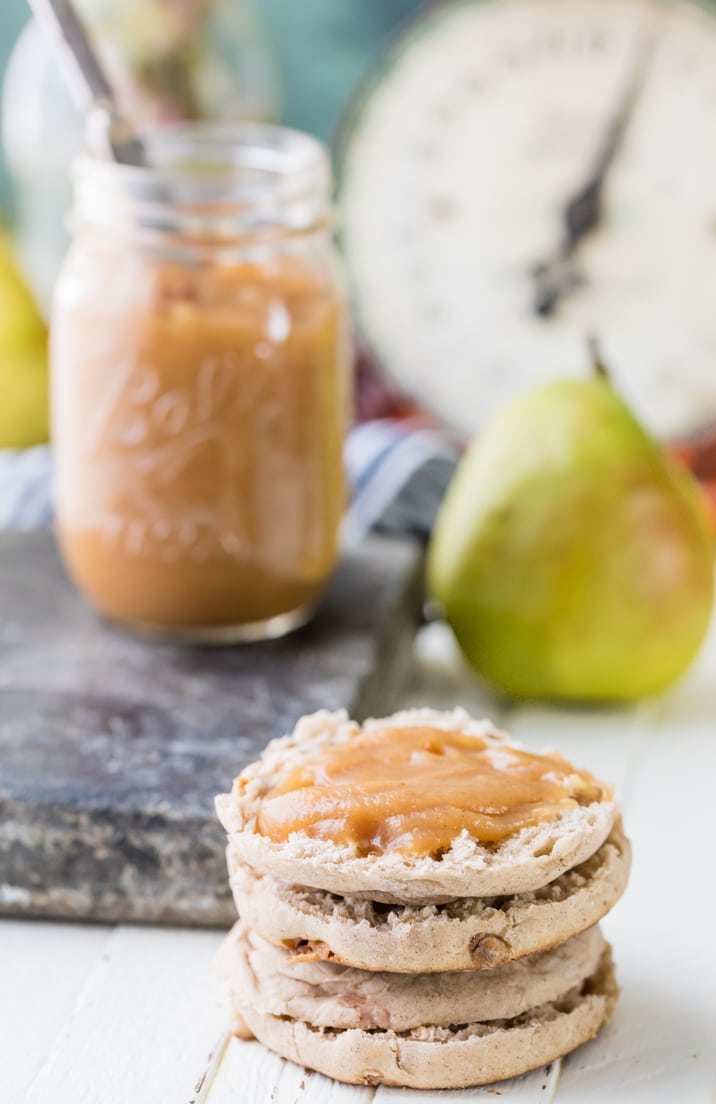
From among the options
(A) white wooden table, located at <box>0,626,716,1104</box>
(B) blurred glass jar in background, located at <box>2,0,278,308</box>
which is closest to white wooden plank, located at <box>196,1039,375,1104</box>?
(A) white wooden table, located at <box>0,626,716,1104</box>

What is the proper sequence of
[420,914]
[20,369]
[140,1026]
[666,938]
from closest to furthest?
1. [420,914]
2. [140,1026]
3. [666,938]
4. [20,369]

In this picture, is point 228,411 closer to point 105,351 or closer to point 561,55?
point 105,351

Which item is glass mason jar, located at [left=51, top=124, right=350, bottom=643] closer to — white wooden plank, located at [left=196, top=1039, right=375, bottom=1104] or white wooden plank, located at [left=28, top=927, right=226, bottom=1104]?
white wooden plank, located at [left=28, top=927, right=226, bottom=1104]

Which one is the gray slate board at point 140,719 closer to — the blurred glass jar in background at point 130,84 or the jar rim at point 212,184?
the jar rim at point 212,184

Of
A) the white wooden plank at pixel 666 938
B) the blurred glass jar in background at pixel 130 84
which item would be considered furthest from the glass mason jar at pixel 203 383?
the blurred glass jar in background at pixel 130 84

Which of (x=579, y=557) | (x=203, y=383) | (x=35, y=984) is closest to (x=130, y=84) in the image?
(x=203, y=383)

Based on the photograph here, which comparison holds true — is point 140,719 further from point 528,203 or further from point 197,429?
point 528,203
